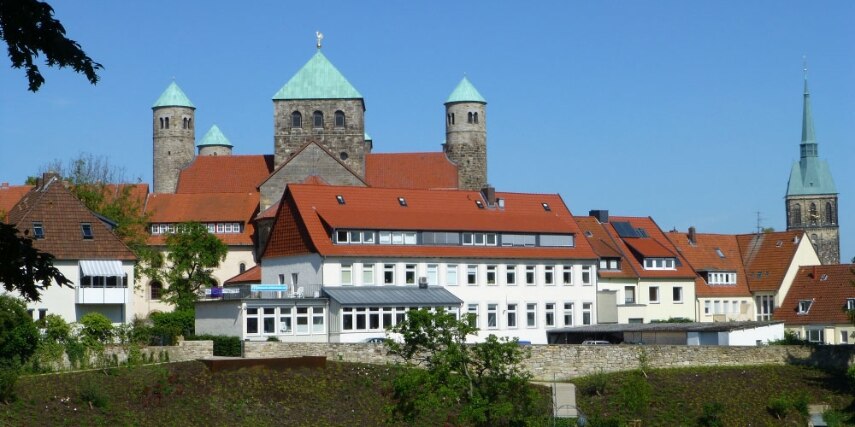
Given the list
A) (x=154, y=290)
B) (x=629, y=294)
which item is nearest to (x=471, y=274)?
(x=629, y=294)

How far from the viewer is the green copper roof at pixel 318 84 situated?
291 feet

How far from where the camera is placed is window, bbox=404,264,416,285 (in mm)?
58562

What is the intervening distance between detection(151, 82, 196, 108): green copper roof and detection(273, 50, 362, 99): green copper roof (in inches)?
819

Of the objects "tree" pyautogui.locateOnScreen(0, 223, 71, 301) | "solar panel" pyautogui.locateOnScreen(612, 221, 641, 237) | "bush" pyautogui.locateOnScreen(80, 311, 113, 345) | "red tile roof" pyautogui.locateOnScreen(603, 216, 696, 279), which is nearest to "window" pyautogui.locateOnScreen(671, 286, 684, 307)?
"red tile roof" pyautogui.locateOnScreen(603, 216, 696, 279)

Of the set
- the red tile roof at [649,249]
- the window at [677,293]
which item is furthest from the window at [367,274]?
the window at [677,293]

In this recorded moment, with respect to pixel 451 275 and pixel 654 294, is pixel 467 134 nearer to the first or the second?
pixel 654 294

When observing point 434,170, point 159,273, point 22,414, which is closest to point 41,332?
point 22,414

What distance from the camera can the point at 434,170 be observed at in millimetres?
90750

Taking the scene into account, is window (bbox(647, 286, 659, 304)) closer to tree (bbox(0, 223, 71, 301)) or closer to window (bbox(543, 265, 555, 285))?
window (bbox(543, 265, 555, 285))

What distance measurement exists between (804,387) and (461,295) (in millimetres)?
15938

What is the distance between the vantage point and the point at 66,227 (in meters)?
55.0

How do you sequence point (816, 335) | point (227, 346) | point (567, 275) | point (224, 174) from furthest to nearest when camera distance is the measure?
point (224, 174) → point (816, 335) → point (567, 275) → point (227, 346)

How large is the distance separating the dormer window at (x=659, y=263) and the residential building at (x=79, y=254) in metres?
29.0

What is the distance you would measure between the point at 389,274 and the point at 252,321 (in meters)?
8.57
